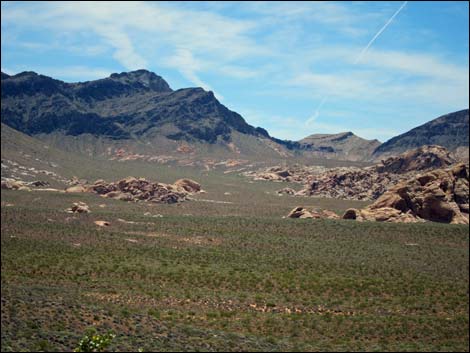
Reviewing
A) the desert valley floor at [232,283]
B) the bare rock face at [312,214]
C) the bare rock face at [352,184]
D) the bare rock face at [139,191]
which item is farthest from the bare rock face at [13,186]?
the bare rock face at [352,184]

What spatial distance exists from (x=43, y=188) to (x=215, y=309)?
9781 cm

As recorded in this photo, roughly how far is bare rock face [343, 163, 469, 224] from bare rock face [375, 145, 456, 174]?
130 ft

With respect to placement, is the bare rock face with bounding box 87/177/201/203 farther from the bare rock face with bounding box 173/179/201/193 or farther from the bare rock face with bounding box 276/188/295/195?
the bare rock face with bounding box 276/188/295/195

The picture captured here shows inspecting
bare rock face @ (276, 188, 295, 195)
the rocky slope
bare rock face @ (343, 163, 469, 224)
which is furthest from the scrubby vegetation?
bare rock face @ (276, 188, 295, 195)

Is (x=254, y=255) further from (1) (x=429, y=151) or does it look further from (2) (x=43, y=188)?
(1) (x=429, y=151)

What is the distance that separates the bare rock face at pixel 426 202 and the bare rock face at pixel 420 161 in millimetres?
39751

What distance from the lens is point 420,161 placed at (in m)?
132

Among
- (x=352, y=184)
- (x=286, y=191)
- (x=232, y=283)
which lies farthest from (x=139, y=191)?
(x=232, y=283)

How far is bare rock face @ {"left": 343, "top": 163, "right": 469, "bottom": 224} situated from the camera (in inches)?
3105

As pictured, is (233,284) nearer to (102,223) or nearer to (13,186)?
(102,223)

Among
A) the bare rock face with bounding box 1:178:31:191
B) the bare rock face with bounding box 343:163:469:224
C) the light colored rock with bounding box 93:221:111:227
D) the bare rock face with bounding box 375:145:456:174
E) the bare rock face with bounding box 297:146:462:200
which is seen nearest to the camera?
the light colored rock with bounding box 93:221:111:227

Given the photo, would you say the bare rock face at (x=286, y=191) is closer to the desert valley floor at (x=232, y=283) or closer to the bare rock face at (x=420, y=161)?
the bare rock face at (x=420, y=161)

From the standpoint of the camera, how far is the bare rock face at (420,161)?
419ft

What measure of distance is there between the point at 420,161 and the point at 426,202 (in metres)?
56.4
